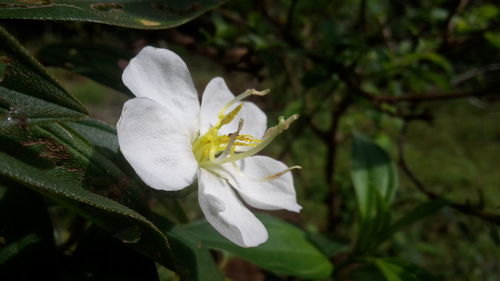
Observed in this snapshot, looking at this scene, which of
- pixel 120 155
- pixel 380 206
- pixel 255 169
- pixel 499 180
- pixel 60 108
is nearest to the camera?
pixel 60 108

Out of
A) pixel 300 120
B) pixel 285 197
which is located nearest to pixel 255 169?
pixel 285 197

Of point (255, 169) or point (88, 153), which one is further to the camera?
point (255, 169)

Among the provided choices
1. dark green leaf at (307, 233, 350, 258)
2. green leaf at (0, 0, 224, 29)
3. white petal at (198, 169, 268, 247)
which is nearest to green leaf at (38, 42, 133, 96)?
green leaf at (0, 0, 224, 29)

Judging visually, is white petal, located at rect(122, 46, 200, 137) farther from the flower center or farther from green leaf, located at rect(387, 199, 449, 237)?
green leaf, located at rect(387, 199, 449, 237)

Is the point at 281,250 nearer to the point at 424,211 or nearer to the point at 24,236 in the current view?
the point at 424,211

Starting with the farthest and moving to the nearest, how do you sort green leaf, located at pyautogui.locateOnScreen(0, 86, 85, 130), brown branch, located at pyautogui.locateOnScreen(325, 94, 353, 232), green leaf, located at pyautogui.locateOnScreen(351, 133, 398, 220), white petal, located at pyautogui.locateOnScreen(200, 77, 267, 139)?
brown branch, located at pyautogui.locateOnScreen(325, 94, 353, 232) < green leaf, located at pyautogui.locateOnScreen(351, 133, 398, 220) < white petal, located at pyautogui.locateOnScreen(200, 77, 267, 139) < green leaf, located at pyautogui.locateOnScreen(0, 86, 85, 130)

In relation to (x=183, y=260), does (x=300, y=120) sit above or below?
below

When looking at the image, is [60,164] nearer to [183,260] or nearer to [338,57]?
[183,260]
